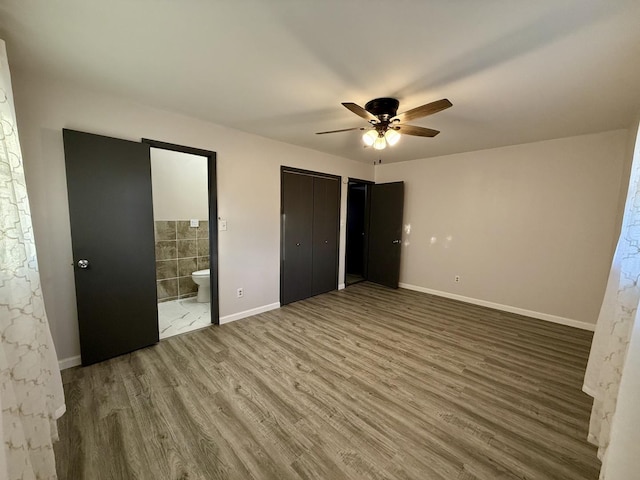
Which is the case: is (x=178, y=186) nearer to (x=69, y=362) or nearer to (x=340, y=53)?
(x=69, y=362)

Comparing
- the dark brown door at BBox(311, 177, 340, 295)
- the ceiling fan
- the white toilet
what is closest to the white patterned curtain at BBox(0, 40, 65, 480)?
the ceiling fan

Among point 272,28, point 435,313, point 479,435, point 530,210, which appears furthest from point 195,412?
point 530,210

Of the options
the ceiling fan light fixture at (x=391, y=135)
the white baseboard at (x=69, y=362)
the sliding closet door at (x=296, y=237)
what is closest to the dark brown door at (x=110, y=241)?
the white baseboard at (x=69, y=362)

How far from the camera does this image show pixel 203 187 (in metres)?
4.22

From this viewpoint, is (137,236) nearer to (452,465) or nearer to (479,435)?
(452,465)

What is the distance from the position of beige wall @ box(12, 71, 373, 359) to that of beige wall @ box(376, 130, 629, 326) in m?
2.18

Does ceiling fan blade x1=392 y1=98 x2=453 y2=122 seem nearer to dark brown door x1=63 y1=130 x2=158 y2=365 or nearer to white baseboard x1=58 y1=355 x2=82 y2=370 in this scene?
dark brown door x1=63 y1=130 x2=158 y2=365

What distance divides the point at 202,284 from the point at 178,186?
5.30ft

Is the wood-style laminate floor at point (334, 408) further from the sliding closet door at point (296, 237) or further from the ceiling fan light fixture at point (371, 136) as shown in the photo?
the ceiling fan light fixture at point (371, 136)

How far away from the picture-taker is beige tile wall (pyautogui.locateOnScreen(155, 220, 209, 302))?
3.90 metres

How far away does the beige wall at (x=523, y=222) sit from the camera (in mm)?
3076

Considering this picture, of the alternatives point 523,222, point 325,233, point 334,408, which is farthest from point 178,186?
point 523,222

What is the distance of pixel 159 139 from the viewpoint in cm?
258

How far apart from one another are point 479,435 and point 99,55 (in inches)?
142
